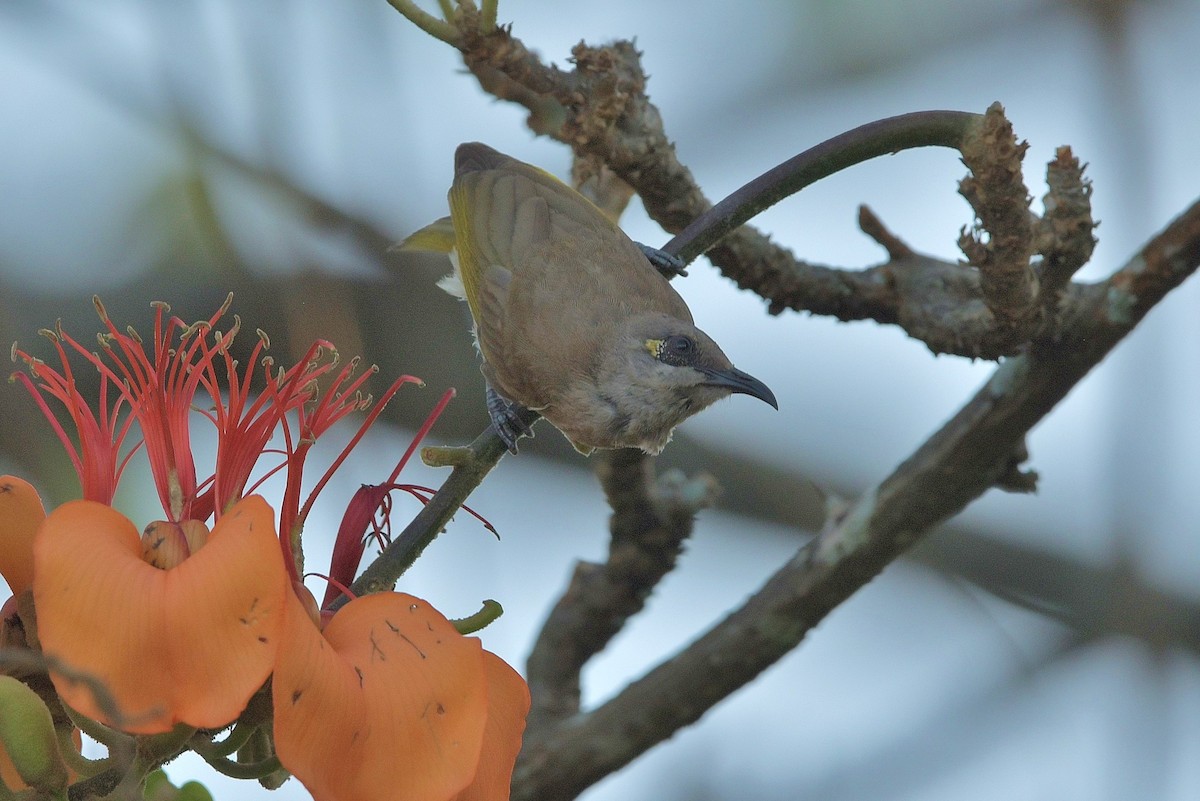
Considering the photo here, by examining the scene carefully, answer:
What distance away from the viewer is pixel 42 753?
1167 mm

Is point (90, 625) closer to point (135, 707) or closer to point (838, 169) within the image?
point (135, 707)

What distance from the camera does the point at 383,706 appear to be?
1164 mm

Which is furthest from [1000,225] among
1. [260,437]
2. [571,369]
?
[571,369]

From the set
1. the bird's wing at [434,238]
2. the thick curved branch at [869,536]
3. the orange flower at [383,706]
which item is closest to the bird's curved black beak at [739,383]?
the thick curved branch at [869,536]

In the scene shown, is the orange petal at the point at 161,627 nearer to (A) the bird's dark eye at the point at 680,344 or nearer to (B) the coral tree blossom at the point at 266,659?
(B) the coral tree blossom at the point at 266,659

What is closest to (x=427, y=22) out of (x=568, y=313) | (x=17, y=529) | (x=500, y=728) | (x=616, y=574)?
(x=17, y=529)

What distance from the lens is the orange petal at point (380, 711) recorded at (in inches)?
43.9

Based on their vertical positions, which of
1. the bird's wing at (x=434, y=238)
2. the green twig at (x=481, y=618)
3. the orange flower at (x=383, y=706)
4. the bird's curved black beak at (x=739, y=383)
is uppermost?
the bird's wing at (x=434, y=238)

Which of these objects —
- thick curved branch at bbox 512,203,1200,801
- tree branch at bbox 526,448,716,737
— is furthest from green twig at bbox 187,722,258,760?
tree branch at bbox 526,448,716,737

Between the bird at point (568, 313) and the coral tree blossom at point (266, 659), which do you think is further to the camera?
the bird at point (568, 313)

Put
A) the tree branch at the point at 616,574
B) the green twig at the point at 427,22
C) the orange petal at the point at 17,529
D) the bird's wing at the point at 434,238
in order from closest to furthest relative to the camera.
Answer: the orange petal at the point at 17,529 → the green twig at the point at 427,22 → the tree branch at the point at 616,574 → the bird's wing at the point at 434,238

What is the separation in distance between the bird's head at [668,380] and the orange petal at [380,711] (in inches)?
64.2

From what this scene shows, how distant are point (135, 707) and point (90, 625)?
0.24 feet

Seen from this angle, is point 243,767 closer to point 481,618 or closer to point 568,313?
point 481,618
